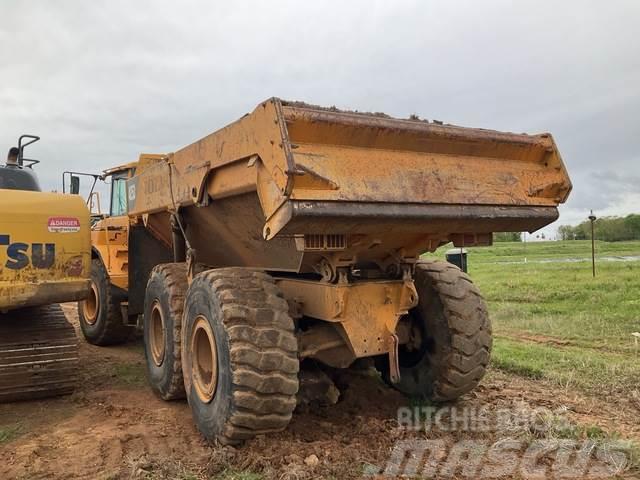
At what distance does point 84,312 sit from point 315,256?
17.9 feet

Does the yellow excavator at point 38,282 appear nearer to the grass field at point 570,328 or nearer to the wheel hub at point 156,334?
the wheel hub at point 156,334

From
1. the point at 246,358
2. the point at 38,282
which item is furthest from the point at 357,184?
the point at 38,282

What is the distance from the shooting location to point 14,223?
4910 mm

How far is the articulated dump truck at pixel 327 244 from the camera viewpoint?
141 inches

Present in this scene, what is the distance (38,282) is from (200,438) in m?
2.00

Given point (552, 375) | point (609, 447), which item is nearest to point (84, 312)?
point (552, 375)

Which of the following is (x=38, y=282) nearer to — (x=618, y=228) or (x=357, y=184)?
(x=357, y=184)

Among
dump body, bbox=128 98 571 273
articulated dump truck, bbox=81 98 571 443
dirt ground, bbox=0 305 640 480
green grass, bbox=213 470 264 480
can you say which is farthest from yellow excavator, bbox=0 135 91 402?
green grass, bbox=213 470 264 480

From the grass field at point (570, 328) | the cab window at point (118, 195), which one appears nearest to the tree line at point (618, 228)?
the grass field at point (570, 328)

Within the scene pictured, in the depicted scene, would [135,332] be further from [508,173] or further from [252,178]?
[508,173]

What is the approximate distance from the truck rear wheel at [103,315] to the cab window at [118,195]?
747 millimetres

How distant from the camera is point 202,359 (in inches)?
184

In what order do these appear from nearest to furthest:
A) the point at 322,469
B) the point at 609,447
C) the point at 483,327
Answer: the point at 322,469, the point at 609,447, the point at 483,327

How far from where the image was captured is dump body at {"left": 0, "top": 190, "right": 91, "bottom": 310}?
489cm
